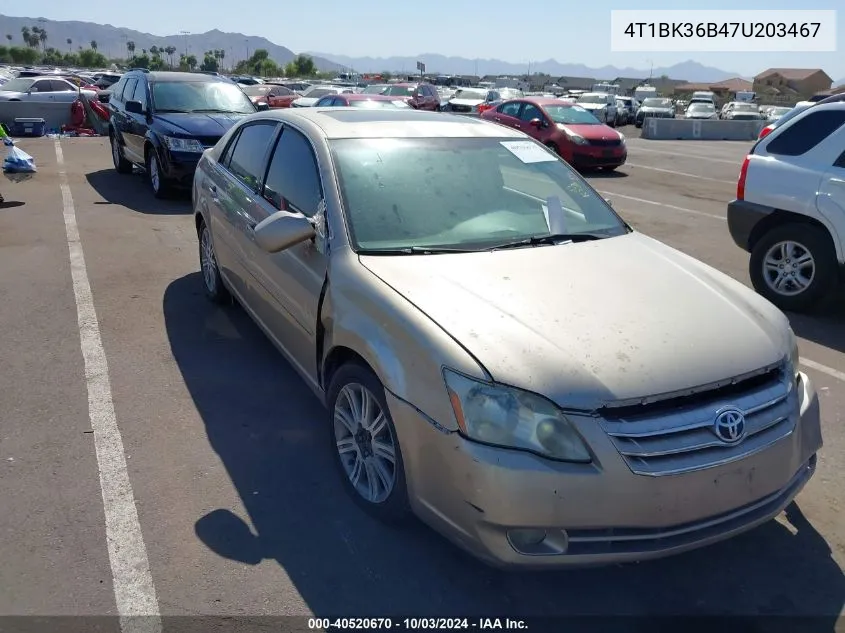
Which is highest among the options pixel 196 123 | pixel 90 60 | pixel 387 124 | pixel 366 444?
pixel 90 60

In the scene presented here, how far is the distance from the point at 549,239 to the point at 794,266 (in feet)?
12.0

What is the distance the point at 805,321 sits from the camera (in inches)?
249

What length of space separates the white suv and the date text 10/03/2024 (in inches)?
189

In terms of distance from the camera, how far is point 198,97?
Answer: 11.4 m

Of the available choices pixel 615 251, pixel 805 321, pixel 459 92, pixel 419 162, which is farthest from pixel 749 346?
pixel 459 92

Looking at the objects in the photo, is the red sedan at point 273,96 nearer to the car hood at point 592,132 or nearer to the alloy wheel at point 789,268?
the car hood at point 592,132

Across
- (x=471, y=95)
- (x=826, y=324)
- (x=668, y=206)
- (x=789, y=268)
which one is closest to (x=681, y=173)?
(x=668, y=206)

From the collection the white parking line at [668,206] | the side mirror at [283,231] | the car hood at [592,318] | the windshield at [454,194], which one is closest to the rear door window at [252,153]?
the windshield at [454,194]

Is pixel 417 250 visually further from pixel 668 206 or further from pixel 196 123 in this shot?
pixel 668 206

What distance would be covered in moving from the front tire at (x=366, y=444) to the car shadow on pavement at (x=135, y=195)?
7.48 meters

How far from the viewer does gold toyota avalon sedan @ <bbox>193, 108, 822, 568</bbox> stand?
258 centimetres

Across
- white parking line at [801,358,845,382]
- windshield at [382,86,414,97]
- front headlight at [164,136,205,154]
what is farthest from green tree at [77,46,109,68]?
white parking line at [801,358,845,382]

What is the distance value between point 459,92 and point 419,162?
97.1ft

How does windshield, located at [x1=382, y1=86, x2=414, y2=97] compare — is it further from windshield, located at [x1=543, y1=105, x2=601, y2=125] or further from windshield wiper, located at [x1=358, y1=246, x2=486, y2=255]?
windshield wiper, located at [x1=358, y1=246, x2=486, y2=255]
